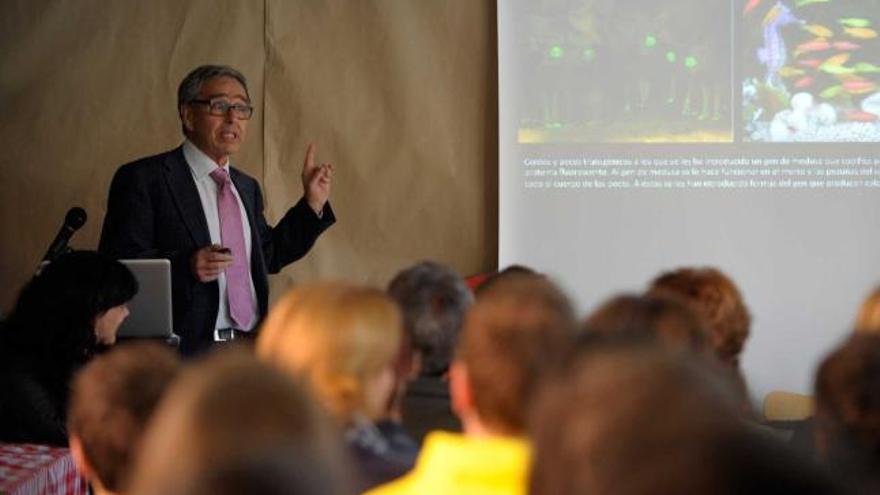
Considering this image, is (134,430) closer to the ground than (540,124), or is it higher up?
closer to the ground

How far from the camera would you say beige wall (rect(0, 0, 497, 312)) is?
5715 mm

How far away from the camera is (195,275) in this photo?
405cm

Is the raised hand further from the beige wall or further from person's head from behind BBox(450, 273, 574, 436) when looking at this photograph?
person's head from behind BBox(450, 273, 574, 436)

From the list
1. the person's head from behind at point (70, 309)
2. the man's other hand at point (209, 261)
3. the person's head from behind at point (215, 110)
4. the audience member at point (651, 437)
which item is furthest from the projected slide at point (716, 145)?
the audience member at point (651, 437)

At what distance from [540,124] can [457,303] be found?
3.00 meters

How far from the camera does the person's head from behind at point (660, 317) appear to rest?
1.68 meters

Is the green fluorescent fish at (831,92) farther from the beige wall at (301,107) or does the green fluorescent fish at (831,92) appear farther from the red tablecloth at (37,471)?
the red tablecloth at (37,471)

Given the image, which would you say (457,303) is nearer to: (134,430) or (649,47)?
(134,430)

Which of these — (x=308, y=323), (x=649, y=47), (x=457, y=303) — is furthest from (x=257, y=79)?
(x=308, y=323)

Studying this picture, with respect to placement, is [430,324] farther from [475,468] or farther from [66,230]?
[66,230]

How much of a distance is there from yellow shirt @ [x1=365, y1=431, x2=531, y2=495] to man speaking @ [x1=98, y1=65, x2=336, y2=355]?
2.72 metres

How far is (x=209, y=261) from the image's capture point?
157 inches

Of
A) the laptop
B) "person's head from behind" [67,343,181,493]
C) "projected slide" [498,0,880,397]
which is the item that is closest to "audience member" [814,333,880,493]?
"person's head from behind" [67,343,181,493]

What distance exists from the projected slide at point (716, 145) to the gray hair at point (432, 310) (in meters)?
2.94
